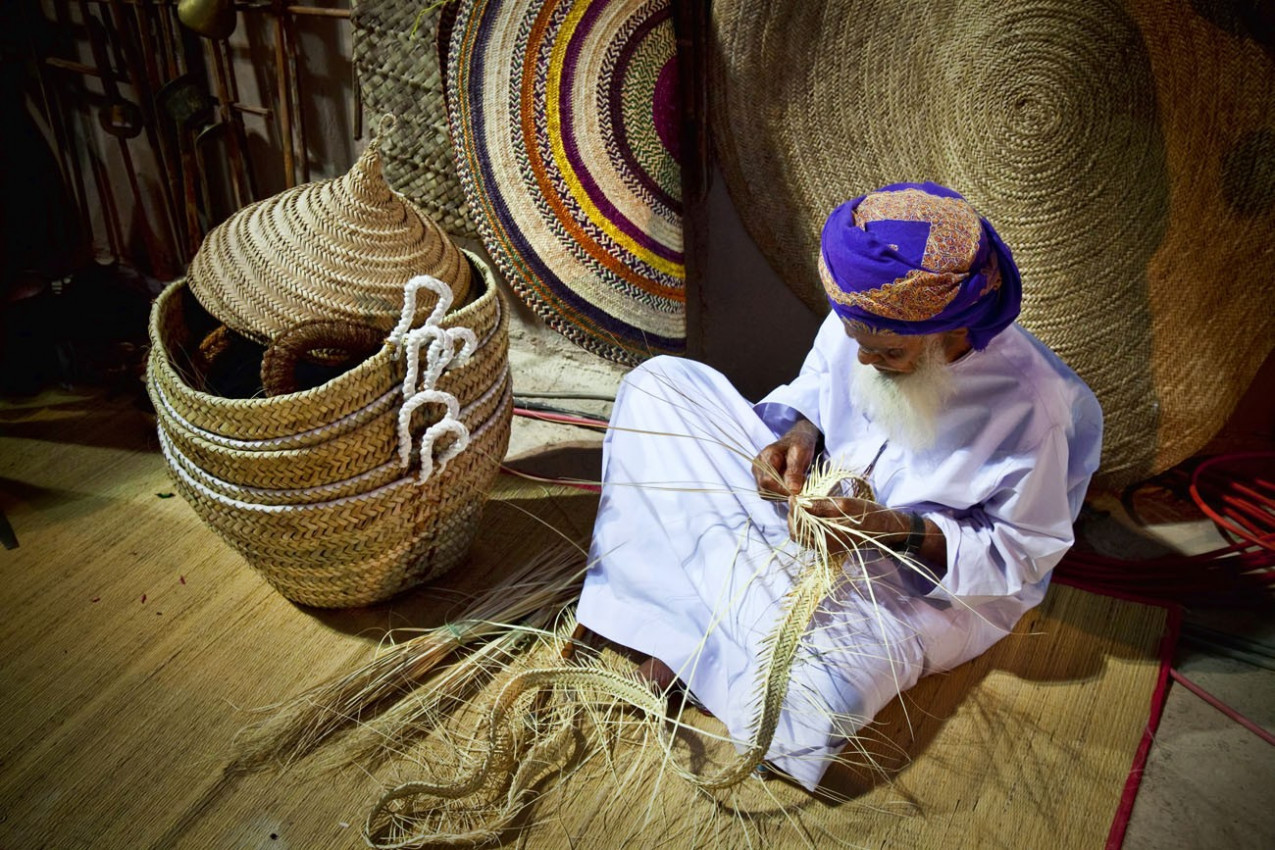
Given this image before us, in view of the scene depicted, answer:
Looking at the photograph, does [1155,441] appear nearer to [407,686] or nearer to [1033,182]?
[1033,182]

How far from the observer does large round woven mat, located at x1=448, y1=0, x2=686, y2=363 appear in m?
2.28

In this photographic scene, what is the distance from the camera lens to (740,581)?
1683mm

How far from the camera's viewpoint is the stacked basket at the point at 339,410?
5.37ft

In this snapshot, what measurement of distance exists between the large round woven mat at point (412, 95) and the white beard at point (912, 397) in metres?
1.39

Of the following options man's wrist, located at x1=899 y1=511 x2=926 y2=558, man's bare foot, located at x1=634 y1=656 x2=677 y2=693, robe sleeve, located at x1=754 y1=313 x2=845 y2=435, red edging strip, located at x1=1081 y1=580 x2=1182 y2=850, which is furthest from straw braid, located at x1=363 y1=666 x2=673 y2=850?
red edging strip, located at x1=1081 y1=580 x2=1182 y2=850

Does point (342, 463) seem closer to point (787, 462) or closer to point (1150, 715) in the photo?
point (787, 462)

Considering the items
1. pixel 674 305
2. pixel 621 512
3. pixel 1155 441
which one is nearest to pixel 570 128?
pixel 674 305

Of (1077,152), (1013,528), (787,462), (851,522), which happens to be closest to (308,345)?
(787,462)

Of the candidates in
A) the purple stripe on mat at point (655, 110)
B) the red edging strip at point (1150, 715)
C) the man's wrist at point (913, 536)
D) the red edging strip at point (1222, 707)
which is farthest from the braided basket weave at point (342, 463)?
the red edging strip at point (1222, 707)

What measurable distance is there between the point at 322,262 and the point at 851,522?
1229 mm

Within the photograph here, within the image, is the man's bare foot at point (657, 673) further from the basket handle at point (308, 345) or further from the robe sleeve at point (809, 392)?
the basket handle at point (308, 345)

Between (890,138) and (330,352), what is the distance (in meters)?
1.53

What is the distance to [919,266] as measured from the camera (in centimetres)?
135

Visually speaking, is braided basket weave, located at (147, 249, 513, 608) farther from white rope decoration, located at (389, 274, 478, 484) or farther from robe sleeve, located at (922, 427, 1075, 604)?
robe sleeve, located at (922, 427, 1075, 604)
